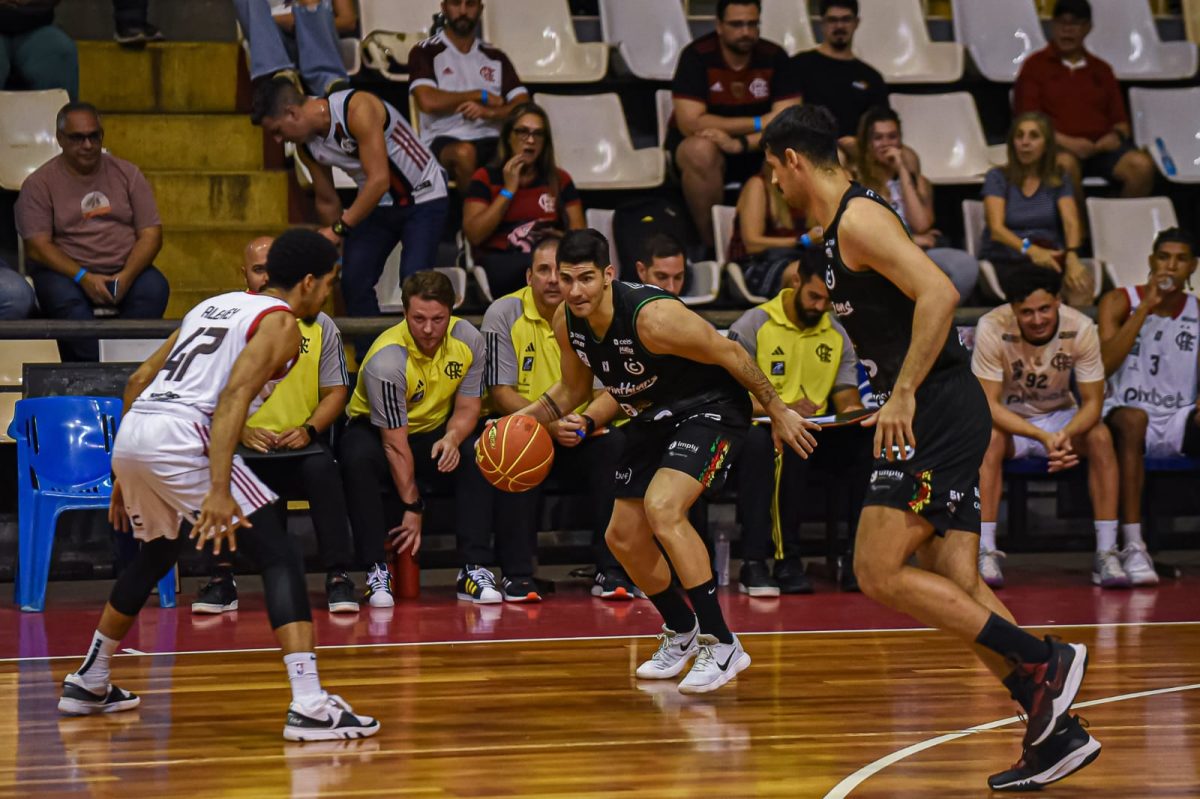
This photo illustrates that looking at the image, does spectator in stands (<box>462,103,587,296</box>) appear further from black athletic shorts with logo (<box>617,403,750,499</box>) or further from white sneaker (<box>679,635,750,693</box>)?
white sneaker (<box>679,635,750,693</box>)

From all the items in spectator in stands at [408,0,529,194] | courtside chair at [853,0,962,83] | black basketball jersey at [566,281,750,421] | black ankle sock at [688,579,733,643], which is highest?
courtside chair at [853,0,962,83]

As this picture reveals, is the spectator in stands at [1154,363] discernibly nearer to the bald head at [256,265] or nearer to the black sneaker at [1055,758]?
the bald head at [256,265]

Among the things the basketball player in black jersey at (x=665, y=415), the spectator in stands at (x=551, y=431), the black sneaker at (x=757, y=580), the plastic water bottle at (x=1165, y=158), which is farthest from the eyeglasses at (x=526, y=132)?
the plastic water bottle at (x=1165, y=158)

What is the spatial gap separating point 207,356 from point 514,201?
159 inches

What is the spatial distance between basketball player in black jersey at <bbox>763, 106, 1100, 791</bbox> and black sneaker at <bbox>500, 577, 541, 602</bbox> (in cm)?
325

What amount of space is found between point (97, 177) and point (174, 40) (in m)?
2.28

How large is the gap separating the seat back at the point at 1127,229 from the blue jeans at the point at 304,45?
4.32 metres

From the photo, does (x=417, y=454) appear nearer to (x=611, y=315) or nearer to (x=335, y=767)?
(x=611, y=315)

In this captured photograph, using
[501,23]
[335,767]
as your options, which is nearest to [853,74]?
[501,23]

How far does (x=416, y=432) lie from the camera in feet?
25.6

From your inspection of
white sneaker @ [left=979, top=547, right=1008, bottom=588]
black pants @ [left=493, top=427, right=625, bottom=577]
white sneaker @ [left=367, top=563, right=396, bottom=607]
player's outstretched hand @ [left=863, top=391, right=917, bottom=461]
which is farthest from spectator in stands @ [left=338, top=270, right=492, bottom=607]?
player's outstretched hand @ [left=863, top=391, right=917, bottom=461]

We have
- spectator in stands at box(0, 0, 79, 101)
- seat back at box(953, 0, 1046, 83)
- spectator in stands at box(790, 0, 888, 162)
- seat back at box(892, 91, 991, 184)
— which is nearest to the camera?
spectator in stands at box(0, 0, 79, 101)

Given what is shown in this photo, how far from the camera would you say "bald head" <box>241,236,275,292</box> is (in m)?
7.68

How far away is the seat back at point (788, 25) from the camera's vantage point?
1049cm
